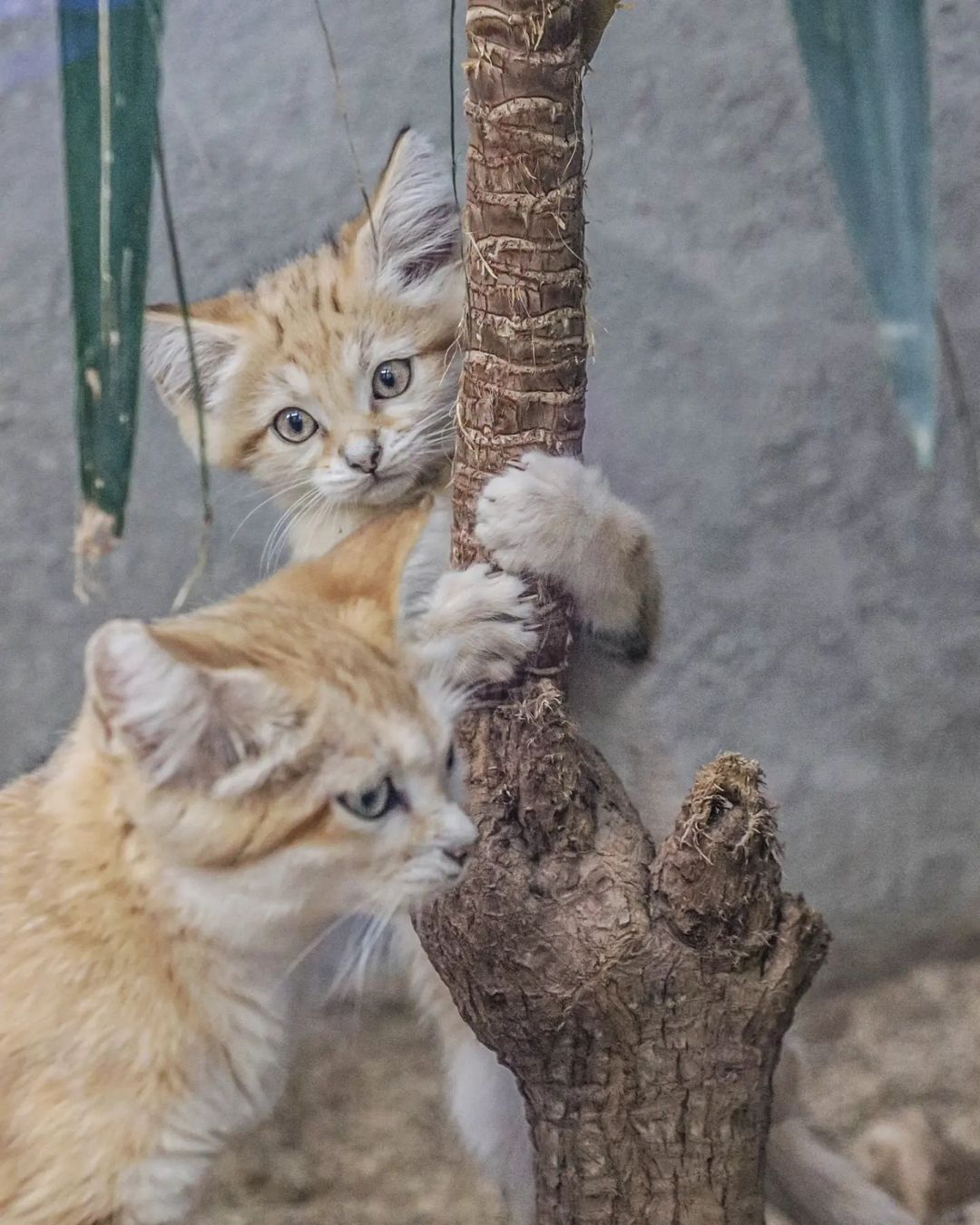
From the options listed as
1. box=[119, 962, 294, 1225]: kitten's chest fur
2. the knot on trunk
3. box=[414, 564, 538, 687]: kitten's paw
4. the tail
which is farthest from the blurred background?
the knot on trunk

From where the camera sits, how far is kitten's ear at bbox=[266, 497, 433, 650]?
38.6 inches

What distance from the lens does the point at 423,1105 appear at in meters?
1.74

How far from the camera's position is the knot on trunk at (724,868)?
2.99 feet

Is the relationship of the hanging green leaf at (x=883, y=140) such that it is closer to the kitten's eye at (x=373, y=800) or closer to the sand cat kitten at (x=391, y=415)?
the sand cat kitten at (x=391, y=415)

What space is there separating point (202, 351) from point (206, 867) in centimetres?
61

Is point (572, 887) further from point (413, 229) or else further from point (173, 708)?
point (413, 229)

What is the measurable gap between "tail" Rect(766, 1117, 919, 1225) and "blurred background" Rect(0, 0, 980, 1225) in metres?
0.28

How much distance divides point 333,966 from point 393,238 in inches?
27.7

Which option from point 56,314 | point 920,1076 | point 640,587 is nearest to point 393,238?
point 640,587

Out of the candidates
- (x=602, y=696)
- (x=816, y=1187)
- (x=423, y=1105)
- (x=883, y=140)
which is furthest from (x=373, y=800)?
(x=423, y=1105)

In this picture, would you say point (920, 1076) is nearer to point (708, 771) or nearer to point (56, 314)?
point (708, 771)

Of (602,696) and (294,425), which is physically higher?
(294,425)

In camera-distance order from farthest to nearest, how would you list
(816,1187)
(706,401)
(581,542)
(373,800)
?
(706,401) < (816,1187) < (581,542) < (373,800)

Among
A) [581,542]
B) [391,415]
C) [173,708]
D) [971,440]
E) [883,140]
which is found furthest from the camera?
[971,440]
